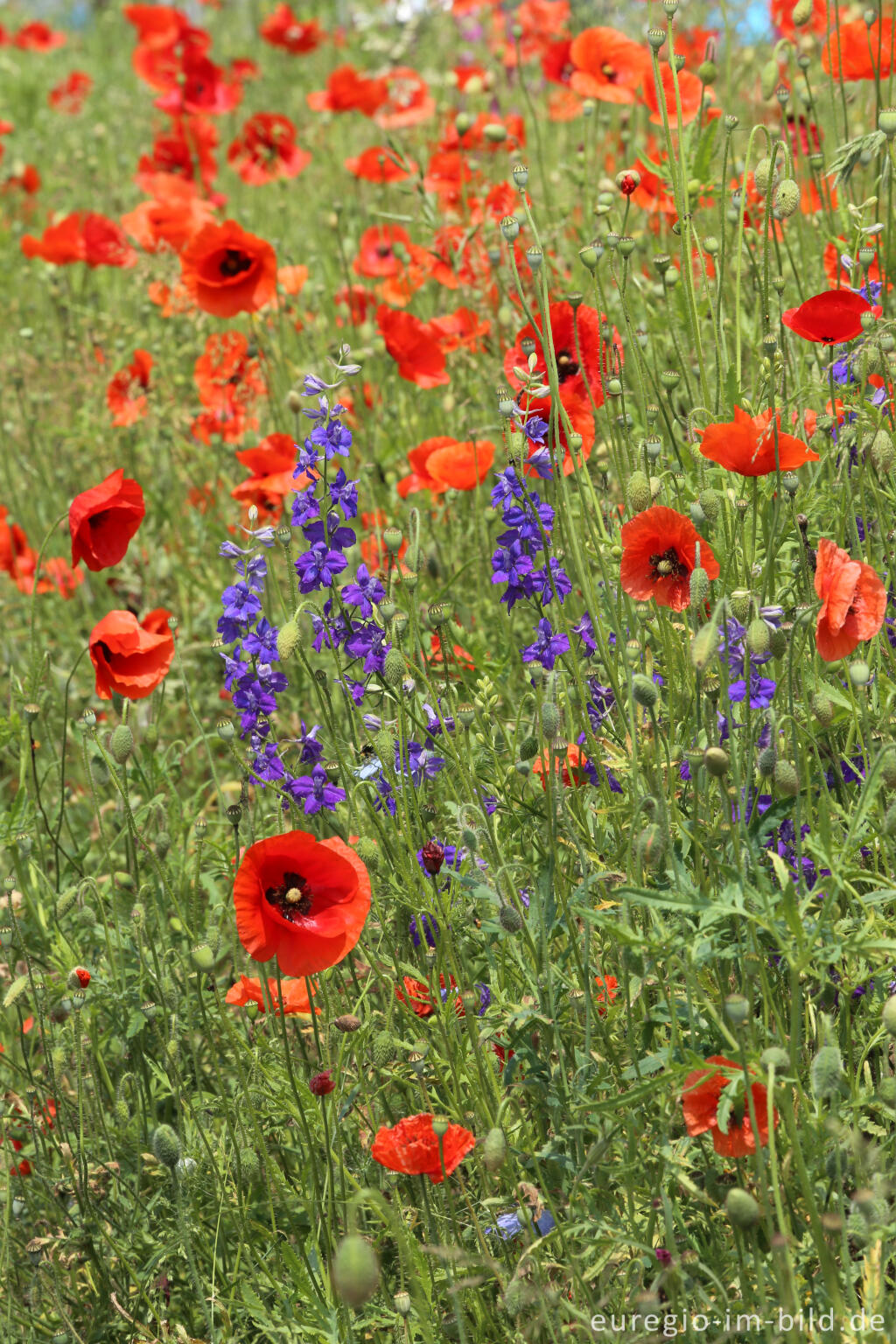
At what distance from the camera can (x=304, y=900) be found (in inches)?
63.7

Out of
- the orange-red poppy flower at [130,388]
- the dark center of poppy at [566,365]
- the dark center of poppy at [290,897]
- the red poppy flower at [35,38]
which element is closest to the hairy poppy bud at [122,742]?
the dark center of poppy at [290,897]

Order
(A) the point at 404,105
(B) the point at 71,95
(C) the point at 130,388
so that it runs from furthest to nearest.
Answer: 1. (B) the point at 71,95
2. (A) the point at 404,105
3. (C) the point at 130,388

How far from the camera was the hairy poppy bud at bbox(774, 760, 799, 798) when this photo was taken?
152 centimetres

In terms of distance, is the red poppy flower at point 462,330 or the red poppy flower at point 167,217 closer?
the red poppy flower at point 462,330

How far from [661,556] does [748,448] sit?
0.19 metres

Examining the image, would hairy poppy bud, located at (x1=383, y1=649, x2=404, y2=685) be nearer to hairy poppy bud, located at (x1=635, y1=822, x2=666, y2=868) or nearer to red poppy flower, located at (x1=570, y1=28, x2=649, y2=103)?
hairy poppy bud, located at (x1=635, y1=822, x2=666, y2=868)

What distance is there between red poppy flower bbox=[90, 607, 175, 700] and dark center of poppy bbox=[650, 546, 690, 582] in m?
0.81

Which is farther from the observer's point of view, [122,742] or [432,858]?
[122,742]

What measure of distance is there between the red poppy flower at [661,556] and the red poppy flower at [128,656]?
79 cm

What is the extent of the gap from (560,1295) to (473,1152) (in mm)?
213

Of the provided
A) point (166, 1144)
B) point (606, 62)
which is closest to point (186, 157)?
point (606, 62)

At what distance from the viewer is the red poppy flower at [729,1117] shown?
4.75ft

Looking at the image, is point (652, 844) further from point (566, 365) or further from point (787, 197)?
point (566, 365)

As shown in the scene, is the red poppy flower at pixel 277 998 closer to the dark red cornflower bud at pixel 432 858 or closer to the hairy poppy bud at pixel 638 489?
the dark red cornflower bud at pixel 432 858
